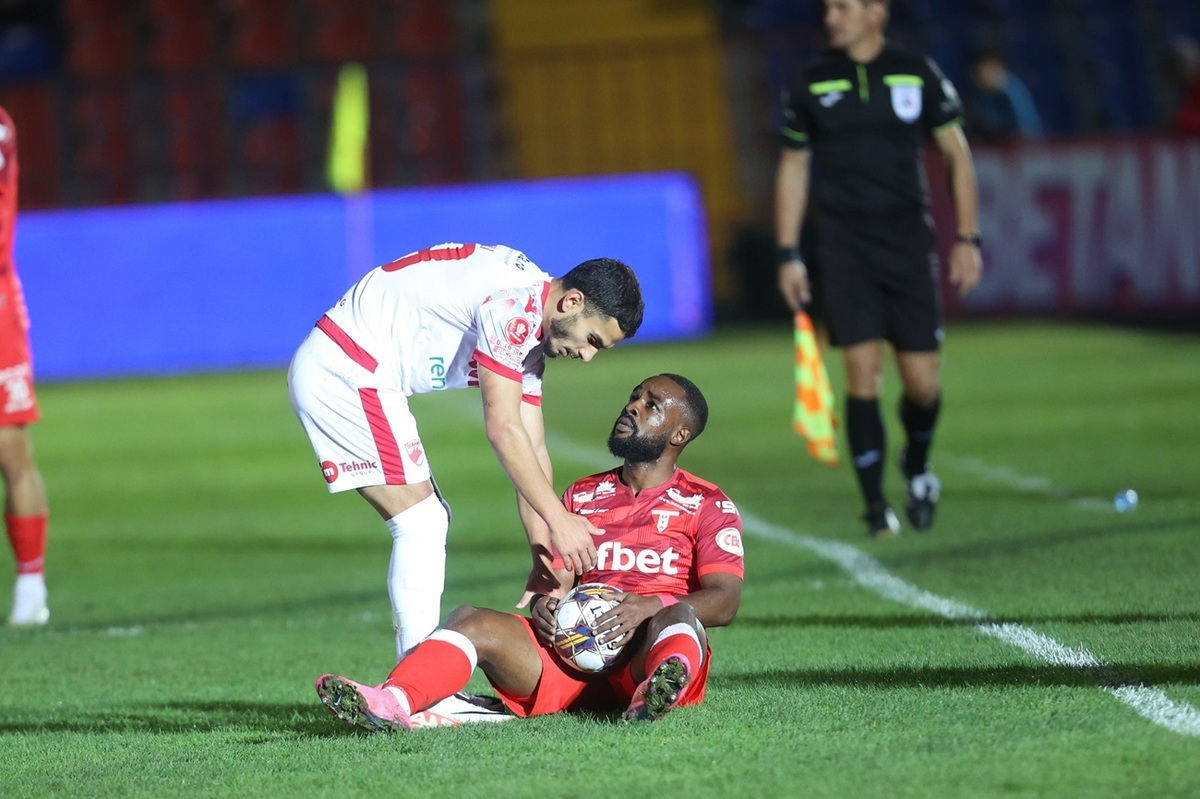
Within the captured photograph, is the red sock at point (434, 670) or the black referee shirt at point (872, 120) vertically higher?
the black referee shirt at point (872, 120)

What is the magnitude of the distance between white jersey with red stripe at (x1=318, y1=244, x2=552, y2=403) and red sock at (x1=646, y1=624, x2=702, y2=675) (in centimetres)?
88

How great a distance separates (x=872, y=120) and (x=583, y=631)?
4.46 meters

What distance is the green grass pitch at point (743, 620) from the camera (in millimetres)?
4426

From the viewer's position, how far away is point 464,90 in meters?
26.1

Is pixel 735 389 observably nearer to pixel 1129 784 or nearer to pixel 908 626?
pixel 908 626

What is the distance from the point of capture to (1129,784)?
394cm

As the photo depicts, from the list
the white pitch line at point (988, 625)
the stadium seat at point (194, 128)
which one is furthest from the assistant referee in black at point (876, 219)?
the stadium seat at point (194, 128)

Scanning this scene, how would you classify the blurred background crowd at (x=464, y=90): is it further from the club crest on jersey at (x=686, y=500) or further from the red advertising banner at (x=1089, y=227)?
the club crest on jersey at (x=686, y=500)

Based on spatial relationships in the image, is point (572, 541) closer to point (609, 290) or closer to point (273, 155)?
point (609, 290)

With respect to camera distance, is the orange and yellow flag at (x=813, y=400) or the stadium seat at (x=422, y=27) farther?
the stadium seat at (x=422, y=27)

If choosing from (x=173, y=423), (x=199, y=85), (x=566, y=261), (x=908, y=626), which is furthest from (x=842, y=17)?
(x=199, y=85)

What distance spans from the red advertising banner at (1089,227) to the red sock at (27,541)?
14.5 metres

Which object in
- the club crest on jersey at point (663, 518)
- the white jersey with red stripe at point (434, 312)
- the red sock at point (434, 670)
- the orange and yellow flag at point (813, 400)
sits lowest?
the orange and yellow flag at point (813, 400)

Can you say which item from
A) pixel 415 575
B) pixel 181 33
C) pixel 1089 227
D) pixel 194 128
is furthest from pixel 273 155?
pixel 415 575
